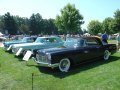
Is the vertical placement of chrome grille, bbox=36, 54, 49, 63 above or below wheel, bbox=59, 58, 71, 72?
above

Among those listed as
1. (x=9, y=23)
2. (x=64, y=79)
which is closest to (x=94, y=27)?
(x=9, y=23)

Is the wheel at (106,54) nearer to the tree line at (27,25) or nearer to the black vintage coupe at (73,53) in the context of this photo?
the black vintage coupe at (73,53)

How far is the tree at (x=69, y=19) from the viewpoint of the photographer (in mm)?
42938

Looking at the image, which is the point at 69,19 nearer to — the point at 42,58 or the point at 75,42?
the point at 75,42

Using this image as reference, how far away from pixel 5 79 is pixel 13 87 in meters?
1.21

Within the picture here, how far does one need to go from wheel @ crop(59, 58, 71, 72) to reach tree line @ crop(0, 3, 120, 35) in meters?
33.9

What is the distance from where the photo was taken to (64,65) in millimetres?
8961

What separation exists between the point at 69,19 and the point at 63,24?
1.77 m

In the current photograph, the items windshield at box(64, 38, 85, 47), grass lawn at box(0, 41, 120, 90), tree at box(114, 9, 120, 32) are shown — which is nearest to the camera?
grass lawn at box(0, 41, 120, 90)

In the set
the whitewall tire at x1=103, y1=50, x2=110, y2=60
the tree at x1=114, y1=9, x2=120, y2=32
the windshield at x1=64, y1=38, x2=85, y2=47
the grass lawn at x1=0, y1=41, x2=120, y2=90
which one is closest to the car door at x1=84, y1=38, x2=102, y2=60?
the windshield at x1=64, y1=38, x2=85, y2=47

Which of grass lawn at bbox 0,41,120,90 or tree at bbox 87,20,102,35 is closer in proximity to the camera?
grass lawn at bbox 0,41,120,90

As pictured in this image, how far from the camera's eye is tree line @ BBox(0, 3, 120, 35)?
143 ft

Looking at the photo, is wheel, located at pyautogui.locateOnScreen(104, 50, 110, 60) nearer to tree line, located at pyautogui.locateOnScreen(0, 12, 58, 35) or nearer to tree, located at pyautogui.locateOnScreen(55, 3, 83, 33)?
tree, located at pyautogui.locateOnScreen(55, 3, 83, 33)

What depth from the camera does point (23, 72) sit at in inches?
355
